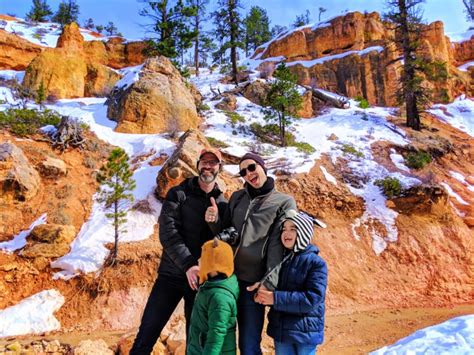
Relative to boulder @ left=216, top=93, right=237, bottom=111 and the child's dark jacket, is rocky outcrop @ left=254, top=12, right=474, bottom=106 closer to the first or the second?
boulder @ left=216, top=93, right=237, bottom=111

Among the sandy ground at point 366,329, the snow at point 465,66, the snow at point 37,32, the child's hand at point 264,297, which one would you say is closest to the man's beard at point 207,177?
the child's hand at point 264,297

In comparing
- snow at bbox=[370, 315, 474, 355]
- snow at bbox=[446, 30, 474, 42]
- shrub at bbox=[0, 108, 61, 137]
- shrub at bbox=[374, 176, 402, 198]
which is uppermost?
snow at bbox=[446, 30, 474, 42]

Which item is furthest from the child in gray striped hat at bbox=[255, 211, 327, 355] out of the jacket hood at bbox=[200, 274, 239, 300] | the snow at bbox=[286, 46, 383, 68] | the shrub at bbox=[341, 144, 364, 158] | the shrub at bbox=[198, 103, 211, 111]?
the snow at bbox=[286, 46, 383, 68]

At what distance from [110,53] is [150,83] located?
20.8 meters

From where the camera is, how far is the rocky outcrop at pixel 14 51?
24953 millimetres

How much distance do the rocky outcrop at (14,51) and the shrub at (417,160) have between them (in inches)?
1142

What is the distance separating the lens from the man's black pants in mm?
3287

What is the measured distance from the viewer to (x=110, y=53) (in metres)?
31.3

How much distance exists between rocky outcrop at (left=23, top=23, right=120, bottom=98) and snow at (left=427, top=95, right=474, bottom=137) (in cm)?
2329

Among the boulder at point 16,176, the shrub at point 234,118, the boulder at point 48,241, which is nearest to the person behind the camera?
the boulder at point 48,241

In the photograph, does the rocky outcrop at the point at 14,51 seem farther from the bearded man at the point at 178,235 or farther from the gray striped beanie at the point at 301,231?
the gray striped beanie at the point at 301,231

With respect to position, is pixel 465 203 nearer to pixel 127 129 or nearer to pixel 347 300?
pixel 347 300

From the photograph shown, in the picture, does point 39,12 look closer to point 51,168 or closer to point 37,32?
point 37,32

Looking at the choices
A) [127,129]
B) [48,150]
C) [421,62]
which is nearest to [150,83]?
[127,129]
